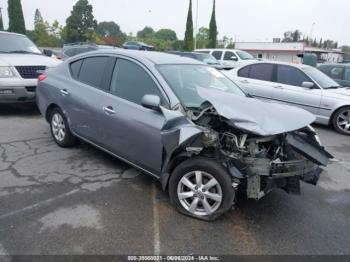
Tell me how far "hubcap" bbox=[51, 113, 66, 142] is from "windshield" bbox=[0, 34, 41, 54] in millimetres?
3704

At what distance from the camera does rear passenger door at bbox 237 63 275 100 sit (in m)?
8.63

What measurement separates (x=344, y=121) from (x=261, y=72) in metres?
2.56

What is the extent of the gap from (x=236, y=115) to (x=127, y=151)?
150cm

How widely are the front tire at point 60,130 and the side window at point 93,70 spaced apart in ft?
2.55

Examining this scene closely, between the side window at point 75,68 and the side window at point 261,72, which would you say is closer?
the side window at point 75,68

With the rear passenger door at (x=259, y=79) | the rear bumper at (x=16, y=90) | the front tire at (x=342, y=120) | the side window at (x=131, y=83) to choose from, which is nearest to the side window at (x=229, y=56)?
the rear passenger door at (x=259, y=79)

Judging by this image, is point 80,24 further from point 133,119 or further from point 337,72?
point 133,119

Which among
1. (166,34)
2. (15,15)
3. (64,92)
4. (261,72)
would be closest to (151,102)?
(64,92)

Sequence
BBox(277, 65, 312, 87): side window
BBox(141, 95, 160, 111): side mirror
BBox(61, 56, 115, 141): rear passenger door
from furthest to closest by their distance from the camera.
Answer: BBox(277, 65, 312, 87): side window → BBox(61, 56, 115, 141): rear passenger door → BBox(141, 95, 160, 111): side mirror

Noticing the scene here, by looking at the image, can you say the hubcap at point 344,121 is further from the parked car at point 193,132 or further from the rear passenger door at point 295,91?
the parked car at point 193,132

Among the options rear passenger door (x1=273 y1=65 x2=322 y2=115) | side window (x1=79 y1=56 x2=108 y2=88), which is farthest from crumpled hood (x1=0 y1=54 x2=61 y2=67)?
rear passenger door (x1=273 y1=65 x2=322 y2=115)

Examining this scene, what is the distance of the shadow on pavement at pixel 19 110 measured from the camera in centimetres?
765

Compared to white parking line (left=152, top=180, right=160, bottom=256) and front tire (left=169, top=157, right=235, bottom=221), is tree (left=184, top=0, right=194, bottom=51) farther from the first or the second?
front tire (left=169, top=157, right=235, bottom=221)

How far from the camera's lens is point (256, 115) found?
333cm
